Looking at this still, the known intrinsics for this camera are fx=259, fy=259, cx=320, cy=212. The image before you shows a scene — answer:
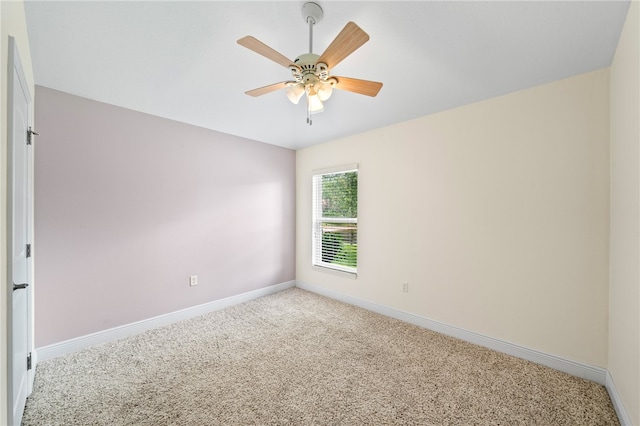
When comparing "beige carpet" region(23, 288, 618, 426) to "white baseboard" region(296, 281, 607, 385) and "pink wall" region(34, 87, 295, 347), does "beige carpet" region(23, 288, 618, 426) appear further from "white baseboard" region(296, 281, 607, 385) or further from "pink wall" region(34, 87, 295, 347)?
"pink wall" region(34, 87, 295, 347)

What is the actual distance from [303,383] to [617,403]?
6.94 feet

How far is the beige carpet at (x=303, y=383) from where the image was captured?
66.6 inches

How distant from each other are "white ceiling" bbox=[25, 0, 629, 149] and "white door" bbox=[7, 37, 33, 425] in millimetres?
452

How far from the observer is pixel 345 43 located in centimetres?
136

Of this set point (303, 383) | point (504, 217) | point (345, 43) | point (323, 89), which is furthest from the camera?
point (504, 217)

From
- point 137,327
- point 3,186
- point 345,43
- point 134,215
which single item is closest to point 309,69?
point 345,43

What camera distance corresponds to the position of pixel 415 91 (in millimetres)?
2400

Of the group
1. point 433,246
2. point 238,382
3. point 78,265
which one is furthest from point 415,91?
point 78,265

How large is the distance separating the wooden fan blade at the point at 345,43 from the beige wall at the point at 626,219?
146 cm

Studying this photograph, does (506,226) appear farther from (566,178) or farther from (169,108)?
(169,108)

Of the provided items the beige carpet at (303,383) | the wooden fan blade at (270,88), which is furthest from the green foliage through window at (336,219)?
the wooden fan blade at (270,88)

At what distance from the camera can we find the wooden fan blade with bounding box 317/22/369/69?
1258 mm

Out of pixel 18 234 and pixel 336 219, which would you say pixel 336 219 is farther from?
pixel 18 234

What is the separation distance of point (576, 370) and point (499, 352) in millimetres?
522
